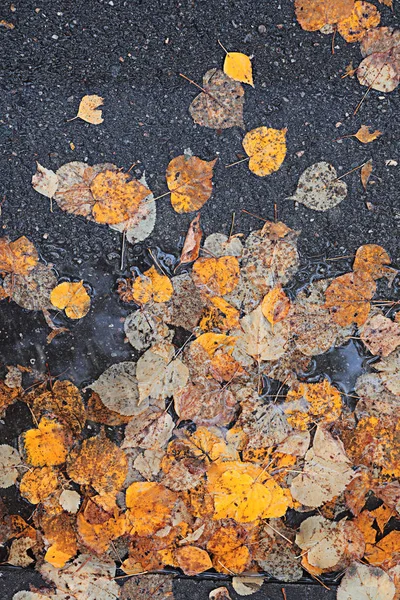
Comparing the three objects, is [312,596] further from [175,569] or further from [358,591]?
[175,569]

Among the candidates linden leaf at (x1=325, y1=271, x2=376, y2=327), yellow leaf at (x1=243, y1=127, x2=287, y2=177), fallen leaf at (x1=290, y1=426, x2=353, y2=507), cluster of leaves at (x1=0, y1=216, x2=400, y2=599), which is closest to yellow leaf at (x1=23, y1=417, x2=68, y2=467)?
cluster of leaves at (x1=0, y1=216, x2=400, y2=599)

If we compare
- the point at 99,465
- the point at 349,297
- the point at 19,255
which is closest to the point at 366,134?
the point at 349,297

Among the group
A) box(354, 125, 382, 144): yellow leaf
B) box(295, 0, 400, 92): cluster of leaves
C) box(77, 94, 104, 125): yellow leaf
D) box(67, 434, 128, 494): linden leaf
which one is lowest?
box(67, 434, 128, 494): linden leaf

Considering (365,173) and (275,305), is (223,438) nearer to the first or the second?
(275,305)

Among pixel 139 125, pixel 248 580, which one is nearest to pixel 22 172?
pixel 139 125

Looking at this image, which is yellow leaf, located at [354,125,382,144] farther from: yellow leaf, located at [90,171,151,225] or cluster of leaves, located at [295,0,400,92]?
yellow leaf, located at [90,171,151,225]

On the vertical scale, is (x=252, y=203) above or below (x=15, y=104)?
below
